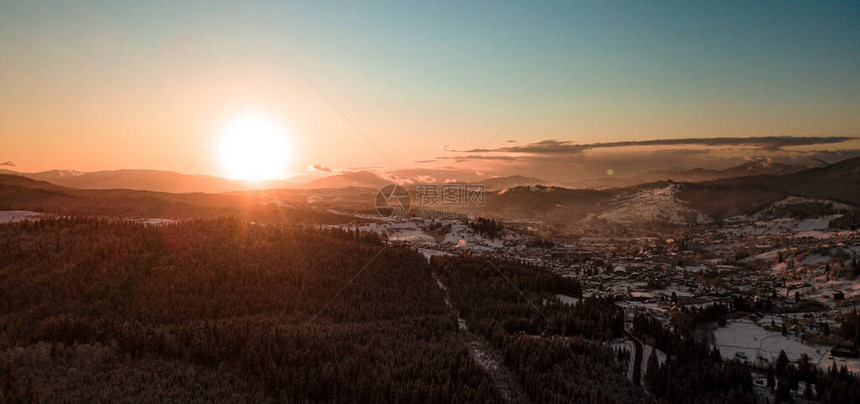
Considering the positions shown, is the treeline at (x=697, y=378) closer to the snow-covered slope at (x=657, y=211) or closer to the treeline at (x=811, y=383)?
the treeline at (x=811, y=383)

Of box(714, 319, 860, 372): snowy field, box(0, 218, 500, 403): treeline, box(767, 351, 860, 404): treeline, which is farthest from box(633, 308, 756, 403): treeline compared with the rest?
box(0, 218, 500, 403): treeline

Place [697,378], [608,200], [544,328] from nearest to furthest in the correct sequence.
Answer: [697,378] < [544,328] < [608,200]

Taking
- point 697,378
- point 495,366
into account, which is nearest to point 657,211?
point 697,378

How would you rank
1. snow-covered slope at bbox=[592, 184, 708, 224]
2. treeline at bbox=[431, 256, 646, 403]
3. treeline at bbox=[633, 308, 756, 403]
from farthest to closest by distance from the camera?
snow-covered slope at bbox=[592, 184, 708, 224]
treeline at bbox=[431, 256, 646, 403]
treeline at bbox=[633, 308, 756, 403]

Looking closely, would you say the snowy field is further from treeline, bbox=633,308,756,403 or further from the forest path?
the forest path

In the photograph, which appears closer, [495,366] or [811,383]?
[811,383]

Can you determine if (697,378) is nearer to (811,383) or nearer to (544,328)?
(811,383)

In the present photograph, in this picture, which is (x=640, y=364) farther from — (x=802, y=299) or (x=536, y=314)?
(x=802, y=299)
